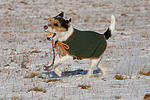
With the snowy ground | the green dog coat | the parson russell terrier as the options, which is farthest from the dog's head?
the snowy ground

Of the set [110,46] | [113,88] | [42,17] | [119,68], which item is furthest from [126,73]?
[42,17]

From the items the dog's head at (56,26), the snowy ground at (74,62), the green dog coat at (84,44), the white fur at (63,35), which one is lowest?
the snowy ground at (74,62)

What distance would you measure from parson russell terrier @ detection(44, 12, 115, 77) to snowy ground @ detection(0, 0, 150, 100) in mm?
576

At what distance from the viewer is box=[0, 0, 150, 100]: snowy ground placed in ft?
16.8

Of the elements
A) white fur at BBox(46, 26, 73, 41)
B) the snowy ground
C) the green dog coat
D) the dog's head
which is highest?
the dog's head

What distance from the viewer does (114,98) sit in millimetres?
4652

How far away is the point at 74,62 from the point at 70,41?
2730 mm

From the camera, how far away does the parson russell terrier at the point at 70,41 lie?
568 cm

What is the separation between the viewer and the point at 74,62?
27.8 ft

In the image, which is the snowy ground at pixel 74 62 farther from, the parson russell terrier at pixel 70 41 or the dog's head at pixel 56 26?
the dog's head at pixel 56 26

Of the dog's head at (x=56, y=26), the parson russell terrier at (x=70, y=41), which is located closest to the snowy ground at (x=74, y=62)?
the parson russell terrier at (x=70, y=41)

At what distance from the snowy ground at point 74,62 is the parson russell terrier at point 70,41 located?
58 centimetres

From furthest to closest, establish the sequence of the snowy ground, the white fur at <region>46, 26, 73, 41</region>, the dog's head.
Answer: the white fur at <region>46, 26, 73, 41</region>
the dog's head
the snowy ground

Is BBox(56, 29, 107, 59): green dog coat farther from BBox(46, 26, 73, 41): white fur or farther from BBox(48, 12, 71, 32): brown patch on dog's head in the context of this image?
BBox(48, 12, 71, 32): brown patch on dog's head
